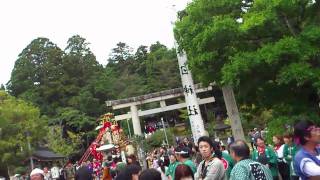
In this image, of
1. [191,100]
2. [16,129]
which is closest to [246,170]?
[191,100]

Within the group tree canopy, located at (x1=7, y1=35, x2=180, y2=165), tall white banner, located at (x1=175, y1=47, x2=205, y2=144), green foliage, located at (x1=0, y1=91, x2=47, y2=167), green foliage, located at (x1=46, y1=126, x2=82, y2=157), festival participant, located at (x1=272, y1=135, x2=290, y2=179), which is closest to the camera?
festival participant, located at (x1=272, y1=135, x2=290, y2=179)

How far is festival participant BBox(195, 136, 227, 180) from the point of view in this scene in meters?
4.93

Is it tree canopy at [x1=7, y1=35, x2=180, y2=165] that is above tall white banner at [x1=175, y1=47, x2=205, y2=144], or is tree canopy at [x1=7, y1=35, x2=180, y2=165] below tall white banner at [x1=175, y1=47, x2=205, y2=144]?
above

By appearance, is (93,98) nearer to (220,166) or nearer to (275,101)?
(275,101)

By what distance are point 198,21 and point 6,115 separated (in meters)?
22.3

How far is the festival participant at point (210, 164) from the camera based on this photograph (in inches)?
194

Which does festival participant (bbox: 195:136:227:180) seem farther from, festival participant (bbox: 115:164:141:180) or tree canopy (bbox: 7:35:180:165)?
tree canopy (bbox: 7:35:180:165)

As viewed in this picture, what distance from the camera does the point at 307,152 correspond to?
12.7ft

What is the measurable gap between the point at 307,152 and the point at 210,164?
136cm

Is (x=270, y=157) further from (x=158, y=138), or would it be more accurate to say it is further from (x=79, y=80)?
→ (x=79, y=80)

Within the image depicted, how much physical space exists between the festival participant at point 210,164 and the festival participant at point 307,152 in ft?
3.73

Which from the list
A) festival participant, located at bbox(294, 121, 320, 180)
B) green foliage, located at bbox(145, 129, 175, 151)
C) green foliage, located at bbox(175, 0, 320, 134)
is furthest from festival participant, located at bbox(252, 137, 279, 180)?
green foliage, located at bbox(145, 129, 175, 151)

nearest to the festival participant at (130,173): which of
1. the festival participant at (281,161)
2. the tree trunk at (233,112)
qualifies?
the festival participant at (281,161)

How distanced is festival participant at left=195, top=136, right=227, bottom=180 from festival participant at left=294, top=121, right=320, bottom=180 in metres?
1.14
